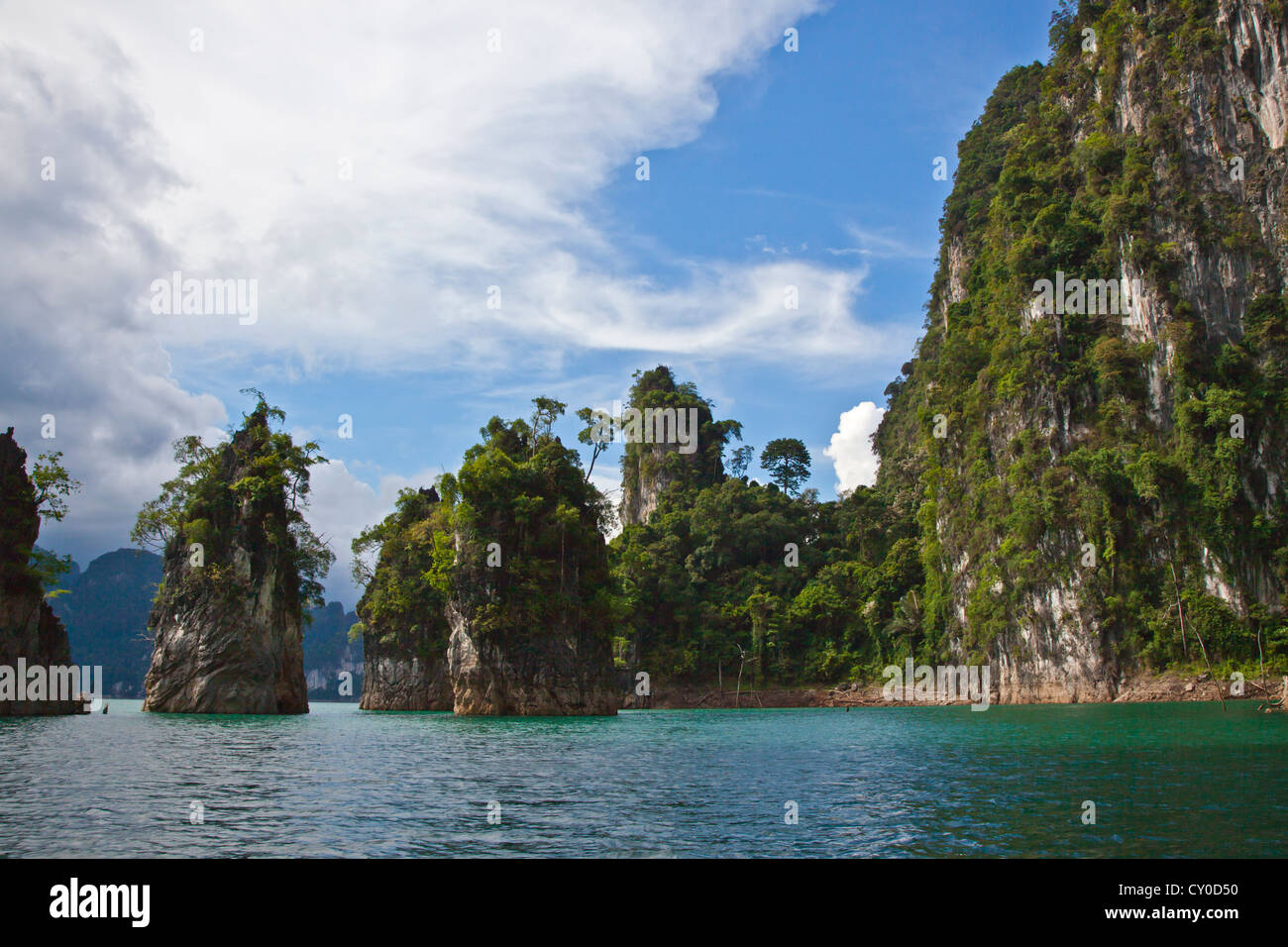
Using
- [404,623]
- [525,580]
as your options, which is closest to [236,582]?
[525,580]

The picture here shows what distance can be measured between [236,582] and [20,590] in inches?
422

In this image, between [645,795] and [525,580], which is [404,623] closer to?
[525,580]

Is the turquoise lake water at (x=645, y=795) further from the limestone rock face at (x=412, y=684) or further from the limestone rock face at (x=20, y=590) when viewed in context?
the limestone rock face at (x=412, y=684)

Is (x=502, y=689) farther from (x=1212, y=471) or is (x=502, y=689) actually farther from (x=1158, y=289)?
(x=1158, y=289)

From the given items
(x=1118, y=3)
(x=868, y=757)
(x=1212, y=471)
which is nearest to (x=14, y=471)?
(x=868, y=757)

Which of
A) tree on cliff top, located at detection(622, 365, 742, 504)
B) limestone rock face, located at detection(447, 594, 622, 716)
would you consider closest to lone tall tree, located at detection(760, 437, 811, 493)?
tree on cliff top, located at detection(622, 365, 742, 504)

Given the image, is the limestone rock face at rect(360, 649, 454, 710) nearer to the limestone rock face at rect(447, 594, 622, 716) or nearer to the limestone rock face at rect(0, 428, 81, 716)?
the limestone rock face at rect(447, 594, 622, 716)

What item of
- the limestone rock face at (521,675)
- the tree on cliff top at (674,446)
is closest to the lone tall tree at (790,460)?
the tree on cliff top at (674,446)

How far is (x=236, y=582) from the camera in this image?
161 ft

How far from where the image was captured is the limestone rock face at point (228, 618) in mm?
48031

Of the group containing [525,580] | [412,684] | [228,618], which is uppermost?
[525,580]

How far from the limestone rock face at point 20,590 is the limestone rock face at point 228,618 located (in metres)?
5.87

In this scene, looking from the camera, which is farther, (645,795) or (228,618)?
(228,618)
